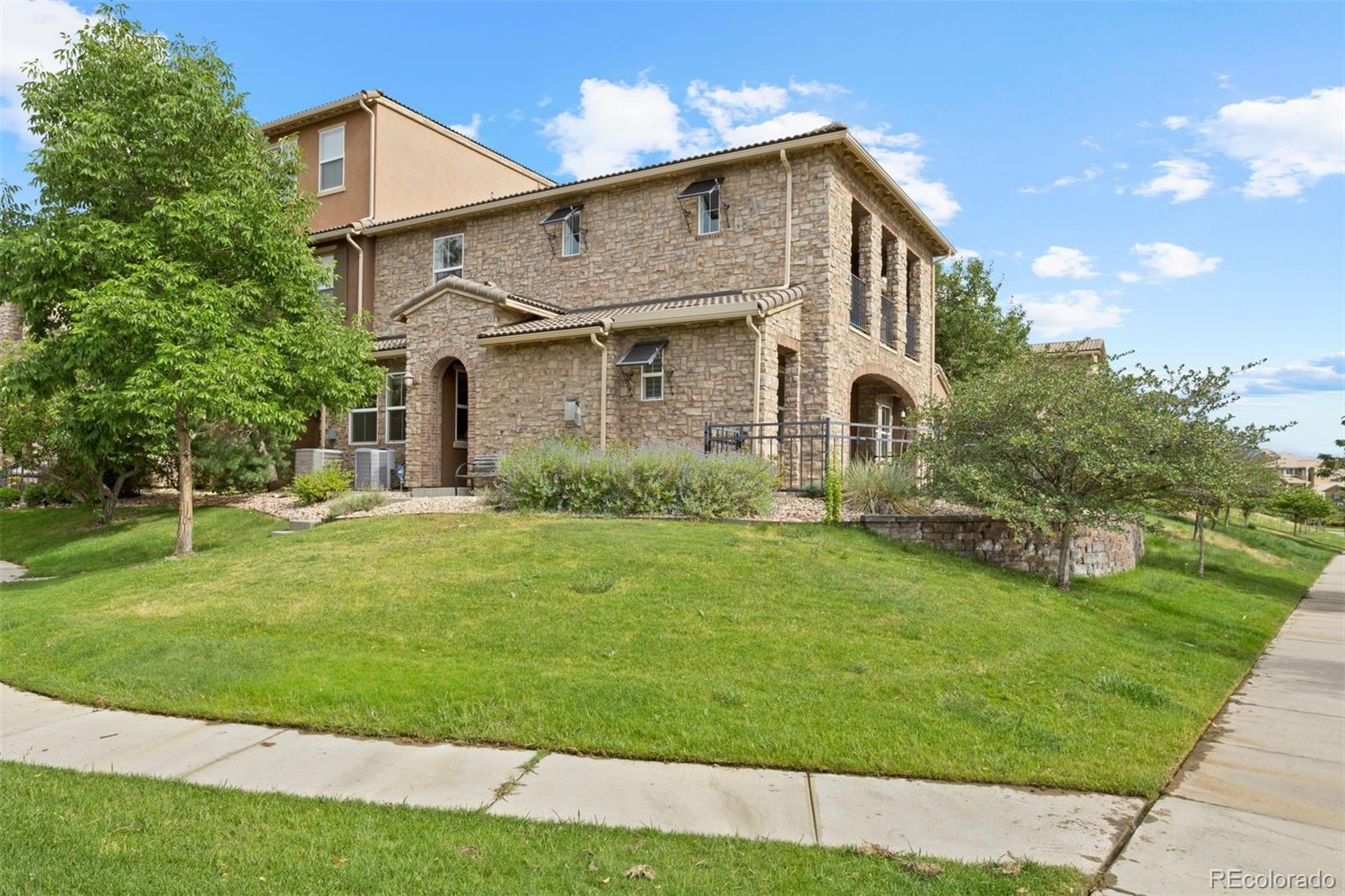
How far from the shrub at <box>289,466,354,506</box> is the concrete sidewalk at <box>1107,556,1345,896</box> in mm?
15568

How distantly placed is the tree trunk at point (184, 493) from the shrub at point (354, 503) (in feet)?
7.88

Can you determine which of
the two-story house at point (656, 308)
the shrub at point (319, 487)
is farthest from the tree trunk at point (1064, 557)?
the shrub at point (319, 487)

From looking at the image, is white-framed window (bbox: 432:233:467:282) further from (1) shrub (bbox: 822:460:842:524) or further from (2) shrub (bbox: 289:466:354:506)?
(1) shrub (bbox: 822:460:842:524)

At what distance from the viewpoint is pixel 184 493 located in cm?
1263

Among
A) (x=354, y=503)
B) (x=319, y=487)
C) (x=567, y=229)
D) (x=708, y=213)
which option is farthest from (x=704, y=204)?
(x=319, y=487)

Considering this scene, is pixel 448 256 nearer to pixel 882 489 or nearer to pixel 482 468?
pixel 482 468

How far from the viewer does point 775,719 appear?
517 centimetres

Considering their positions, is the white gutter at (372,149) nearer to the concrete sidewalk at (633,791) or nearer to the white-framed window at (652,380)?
the white-framed window at (652,380)

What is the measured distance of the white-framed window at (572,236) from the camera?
1858 centimetres

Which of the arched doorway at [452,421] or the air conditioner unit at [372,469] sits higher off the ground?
the arched doorway at [452,421]

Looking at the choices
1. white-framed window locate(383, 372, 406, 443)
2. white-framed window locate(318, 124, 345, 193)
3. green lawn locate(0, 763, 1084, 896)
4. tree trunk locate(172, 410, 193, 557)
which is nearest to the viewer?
green lawn locate(0, 763, 1084, 896)

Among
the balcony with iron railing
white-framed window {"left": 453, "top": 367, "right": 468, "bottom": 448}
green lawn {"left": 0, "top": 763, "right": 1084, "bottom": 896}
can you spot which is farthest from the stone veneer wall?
white-framed window {"left": 453, "top": 367, "right": 468, "bottom": 448}

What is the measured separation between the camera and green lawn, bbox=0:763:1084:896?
10.6 ft

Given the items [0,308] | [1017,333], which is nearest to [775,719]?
[1017,333]
